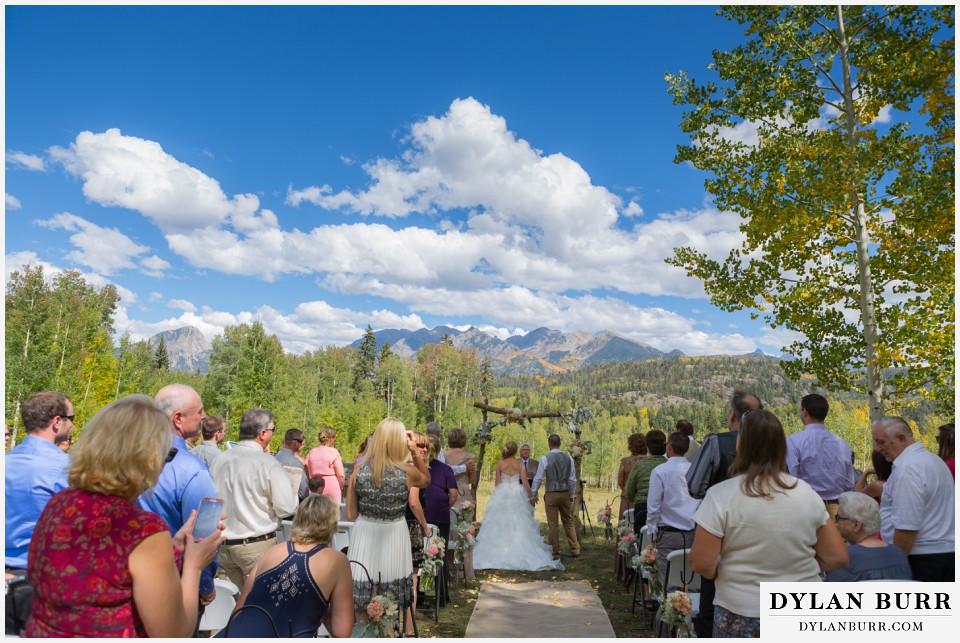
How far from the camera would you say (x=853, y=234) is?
8539 millimetres

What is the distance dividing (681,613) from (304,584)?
2635 millimetres

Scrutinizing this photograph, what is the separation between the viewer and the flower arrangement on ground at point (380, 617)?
4.63 metres

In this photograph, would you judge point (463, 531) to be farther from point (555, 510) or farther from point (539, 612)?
point (555, 510)

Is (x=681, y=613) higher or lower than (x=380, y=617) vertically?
higher

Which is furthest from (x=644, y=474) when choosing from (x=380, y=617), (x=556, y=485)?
(x=380, y=617)

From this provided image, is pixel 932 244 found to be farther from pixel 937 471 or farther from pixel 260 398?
pixel 260 398

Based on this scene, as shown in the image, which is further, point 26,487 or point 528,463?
point 528,463

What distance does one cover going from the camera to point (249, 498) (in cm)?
479

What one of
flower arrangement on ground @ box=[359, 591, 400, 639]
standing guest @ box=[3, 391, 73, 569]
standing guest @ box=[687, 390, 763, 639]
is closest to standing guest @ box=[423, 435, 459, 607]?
flower arrangement on ground @ box=[359, 591, 400, 639]

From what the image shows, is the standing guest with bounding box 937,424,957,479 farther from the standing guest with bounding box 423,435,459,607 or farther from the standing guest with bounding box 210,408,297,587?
the standing guest with bounding box 210,408,297,587

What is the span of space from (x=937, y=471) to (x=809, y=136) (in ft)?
→ 19.3

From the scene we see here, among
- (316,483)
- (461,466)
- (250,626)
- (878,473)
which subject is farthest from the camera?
(461,466)

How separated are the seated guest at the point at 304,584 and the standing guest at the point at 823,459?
14.9 ft

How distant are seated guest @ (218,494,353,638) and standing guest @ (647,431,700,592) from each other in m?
3.61
